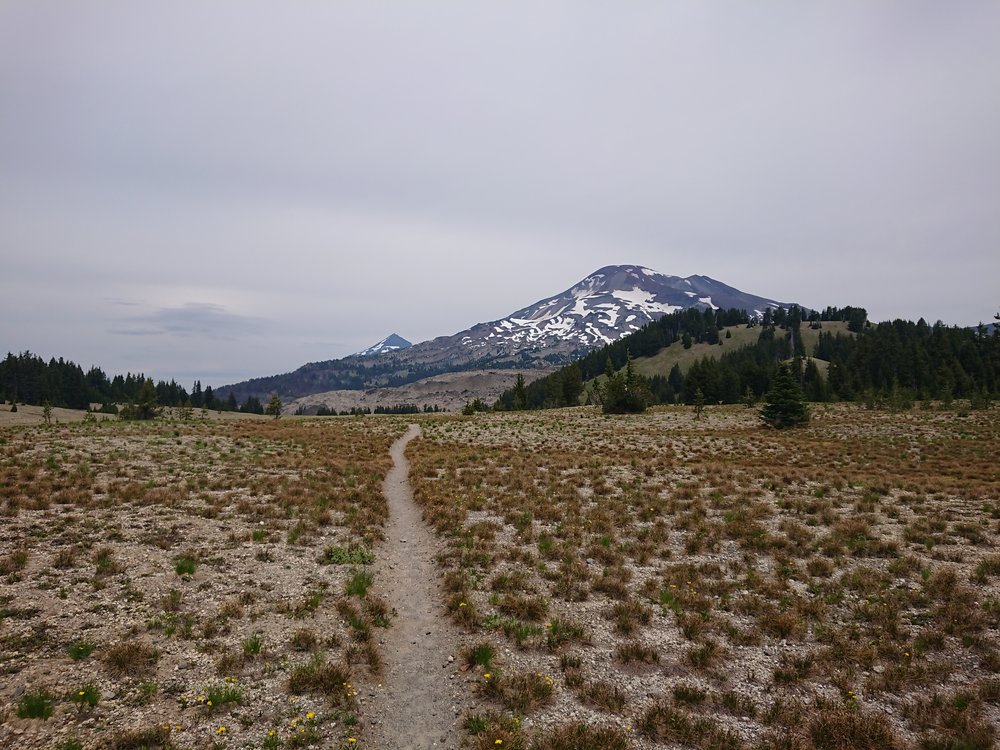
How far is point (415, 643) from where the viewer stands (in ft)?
35.0

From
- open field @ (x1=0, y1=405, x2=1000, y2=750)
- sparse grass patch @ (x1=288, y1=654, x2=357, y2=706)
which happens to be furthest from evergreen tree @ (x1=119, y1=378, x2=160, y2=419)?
sparse grass patch @ (x1=288, y1=654, x2=357, y2=706)

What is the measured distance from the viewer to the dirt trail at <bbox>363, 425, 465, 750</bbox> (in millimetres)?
7855

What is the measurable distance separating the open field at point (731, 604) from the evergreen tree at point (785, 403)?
3476 cm

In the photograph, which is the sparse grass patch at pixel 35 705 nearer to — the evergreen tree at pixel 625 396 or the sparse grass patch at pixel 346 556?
the sparse grass patch at pixel 346 556

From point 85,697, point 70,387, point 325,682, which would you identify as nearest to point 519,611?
point 325,682

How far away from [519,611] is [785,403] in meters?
62.0

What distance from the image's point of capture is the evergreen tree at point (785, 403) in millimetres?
61094

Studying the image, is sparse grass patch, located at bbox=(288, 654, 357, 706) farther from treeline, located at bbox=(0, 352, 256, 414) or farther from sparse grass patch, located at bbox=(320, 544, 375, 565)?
treeline, located at bbox=(0, 352, 256, 414)

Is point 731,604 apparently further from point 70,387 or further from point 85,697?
point 70,387

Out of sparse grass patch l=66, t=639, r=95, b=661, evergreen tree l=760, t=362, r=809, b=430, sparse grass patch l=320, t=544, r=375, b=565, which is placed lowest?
sparse grass patch l=320, t=544, r=375, b=565

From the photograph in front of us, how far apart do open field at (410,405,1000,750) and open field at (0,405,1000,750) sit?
62mm

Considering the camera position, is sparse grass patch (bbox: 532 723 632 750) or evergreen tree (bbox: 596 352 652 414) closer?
sparse grass patch (bbox: 532 723 632 750)

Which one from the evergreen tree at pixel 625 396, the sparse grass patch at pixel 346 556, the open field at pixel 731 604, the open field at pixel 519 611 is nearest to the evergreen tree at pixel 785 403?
the evergreen tree at pixel 625 396

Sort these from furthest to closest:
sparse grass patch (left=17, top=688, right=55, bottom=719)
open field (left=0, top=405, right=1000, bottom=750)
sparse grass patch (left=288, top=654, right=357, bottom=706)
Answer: sparse grass patch (left=288, top=654, right=357, bottom=706) < open field (left=0, top=405, right=1000, bottom=750) < sparse grass patch (left=17, top=688, right=55, bottom=719)
